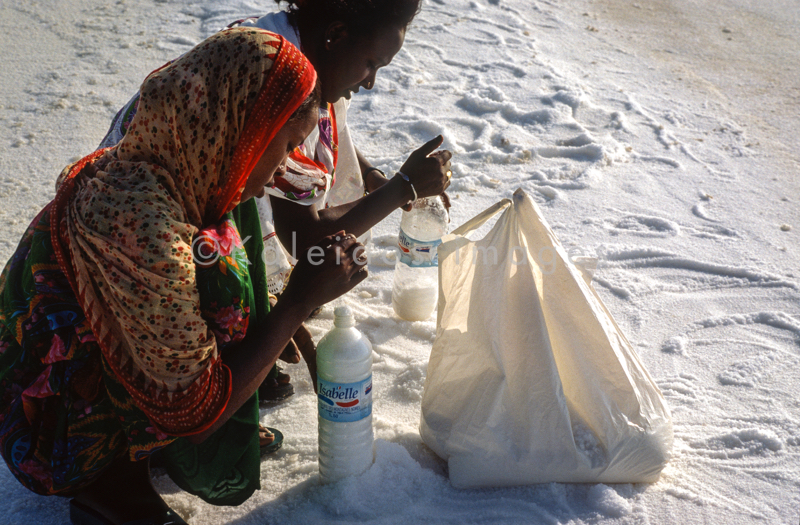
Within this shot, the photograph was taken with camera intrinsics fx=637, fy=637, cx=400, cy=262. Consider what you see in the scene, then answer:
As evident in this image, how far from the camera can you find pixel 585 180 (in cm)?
368

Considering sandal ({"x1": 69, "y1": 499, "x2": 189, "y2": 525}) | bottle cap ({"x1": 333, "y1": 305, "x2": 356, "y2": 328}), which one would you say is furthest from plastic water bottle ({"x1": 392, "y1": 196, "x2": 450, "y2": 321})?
sandal ({"x1": 69, "y1": 499, "x2": 189, "y2": 525})

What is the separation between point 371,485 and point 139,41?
Result: 4.21 m

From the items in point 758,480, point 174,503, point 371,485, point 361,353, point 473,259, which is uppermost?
point 473,259

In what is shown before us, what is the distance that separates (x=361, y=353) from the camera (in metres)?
1.73

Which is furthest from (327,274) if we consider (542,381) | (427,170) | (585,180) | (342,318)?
(585,180)

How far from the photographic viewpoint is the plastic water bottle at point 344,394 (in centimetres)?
173

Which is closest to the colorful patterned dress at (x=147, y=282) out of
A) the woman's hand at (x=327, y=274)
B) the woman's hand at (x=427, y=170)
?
the woman's hand at (x=327, y=274)

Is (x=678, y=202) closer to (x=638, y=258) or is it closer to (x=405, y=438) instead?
(x=638, y=258)

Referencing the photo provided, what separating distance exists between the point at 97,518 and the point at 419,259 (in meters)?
1.41

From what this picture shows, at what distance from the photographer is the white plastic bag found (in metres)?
1.76

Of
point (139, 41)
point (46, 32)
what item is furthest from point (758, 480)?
point (46, 32)

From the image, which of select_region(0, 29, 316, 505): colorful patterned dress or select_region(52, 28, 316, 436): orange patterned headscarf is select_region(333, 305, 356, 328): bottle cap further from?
select_region(52, 28, 316, 436): orange patterned headscarf

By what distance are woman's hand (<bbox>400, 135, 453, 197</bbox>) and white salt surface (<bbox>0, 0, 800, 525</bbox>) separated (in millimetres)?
632

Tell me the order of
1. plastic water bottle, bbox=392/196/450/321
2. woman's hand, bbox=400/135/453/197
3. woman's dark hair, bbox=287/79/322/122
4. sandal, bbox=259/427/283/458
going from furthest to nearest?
plastic water bottle, bbox=392/196/450/321 → woman's hand, bbox=400/135/453/197 → sandal, bbox=259/427/283/458 → woman's dark hair, bbox=287/79/322/122
